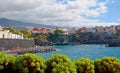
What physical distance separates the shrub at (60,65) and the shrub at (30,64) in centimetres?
24

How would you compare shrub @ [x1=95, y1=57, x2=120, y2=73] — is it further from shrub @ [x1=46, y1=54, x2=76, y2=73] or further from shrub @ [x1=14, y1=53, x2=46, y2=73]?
shrub @ [x1=14, y1=53, x2=46, y2=73]

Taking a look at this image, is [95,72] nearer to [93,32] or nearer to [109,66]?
[109,66]

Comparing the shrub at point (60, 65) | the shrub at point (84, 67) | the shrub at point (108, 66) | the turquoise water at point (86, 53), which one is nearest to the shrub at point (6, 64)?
the shrub at point (60, 65)

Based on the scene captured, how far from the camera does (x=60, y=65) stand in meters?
11.0

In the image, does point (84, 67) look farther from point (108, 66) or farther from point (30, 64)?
point (30, 64)

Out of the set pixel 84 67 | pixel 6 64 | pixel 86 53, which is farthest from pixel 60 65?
pixel 86 53

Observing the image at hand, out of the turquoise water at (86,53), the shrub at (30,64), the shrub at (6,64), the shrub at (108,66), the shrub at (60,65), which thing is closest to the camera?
the shrub at (60,65)

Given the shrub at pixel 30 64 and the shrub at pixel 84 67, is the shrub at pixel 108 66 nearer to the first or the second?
the shrub at pixel 84 67

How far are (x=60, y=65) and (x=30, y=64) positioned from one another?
1.07 meters

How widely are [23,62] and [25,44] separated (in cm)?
7410

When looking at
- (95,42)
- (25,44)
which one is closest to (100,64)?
(25,44)

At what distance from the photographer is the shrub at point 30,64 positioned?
1141 cm

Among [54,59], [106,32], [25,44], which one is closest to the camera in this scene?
[54,59]

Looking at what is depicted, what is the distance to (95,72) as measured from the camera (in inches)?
472
